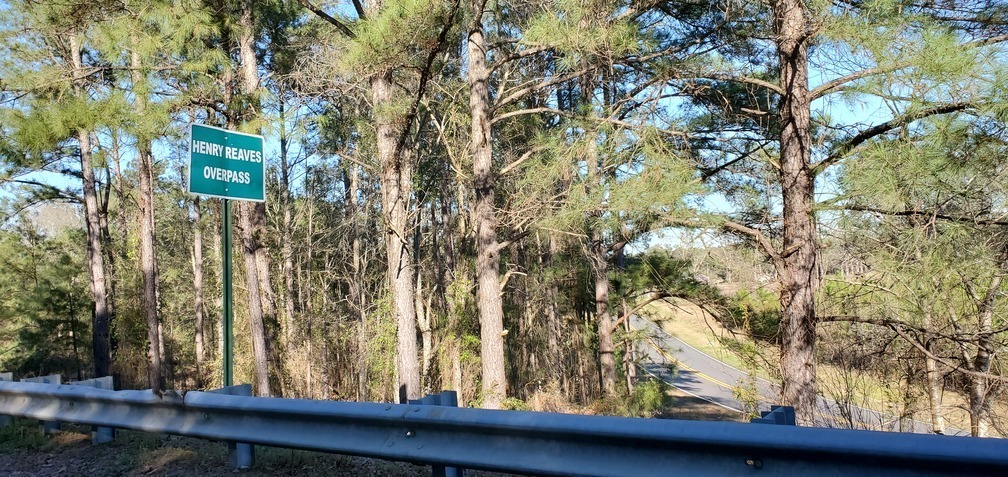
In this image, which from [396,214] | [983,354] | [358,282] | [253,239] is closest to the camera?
[983,354]

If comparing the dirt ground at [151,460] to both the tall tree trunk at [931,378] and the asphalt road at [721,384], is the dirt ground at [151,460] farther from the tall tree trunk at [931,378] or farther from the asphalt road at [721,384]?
the tall tree trunk at [931,378]

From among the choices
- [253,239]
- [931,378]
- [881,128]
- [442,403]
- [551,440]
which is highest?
[881,128]

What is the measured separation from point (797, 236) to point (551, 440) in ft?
18.3

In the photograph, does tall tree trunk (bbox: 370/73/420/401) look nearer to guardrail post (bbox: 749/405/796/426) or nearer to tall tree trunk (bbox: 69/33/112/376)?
guardrail post (bbox: 749/405/796/426)

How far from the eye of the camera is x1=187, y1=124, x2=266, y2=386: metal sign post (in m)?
4.22

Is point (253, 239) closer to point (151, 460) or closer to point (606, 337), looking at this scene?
point (606, 337)

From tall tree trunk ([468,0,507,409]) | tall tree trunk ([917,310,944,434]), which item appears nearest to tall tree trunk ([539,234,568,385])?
tall tree trunk ([468,0,507,409])

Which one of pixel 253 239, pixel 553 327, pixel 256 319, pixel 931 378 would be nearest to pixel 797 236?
pixel 931 378

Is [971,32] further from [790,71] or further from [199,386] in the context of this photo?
[199,386]

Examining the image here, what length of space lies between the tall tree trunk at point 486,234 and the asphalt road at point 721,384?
444 centimetres

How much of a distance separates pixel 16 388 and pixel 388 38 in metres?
5.46

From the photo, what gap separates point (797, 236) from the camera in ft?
24.5

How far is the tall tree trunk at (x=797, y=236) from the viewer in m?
7.36

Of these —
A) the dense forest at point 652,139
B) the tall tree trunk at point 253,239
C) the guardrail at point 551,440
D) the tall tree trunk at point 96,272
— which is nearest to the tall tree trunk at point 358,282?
the dense forest at point 652,139
